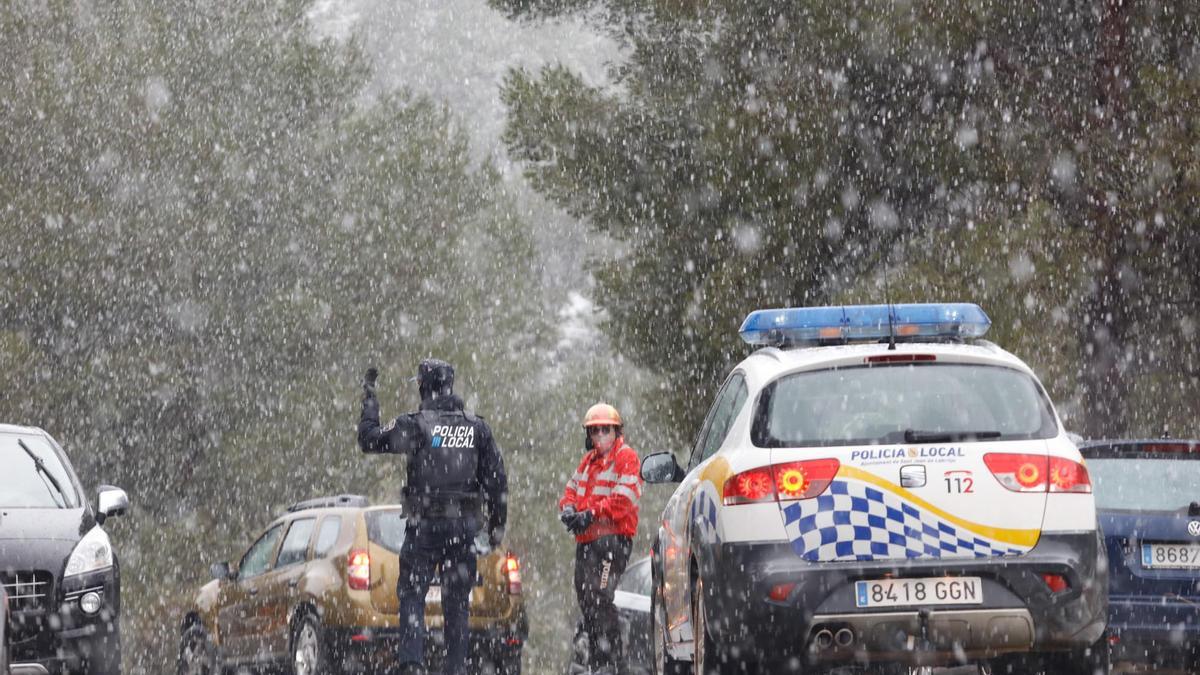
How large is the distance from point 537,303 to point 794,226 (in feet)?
97.5

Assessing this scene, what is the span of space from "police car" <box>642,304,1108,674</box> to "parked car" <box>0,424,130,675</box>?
4.79 meters

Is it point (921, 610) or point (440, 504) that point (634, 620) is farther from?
point (921, 610)

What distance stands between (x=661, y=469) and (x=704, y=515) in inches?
63.1

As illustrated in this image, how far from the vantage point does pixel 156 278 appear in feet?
110

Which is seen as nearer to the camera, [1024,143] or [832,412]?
[832,412]

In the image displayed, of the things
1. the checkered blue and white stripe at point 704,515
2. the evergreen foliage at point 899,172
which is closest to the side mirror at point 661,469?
the checkered blue and white stripe at point 704,515

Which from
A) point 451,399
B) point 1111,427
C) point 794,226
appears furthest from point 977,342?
point 794,226

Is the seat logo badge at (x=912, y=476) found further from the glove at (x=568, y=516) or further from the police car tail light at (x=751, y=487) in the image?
the glove at (x=568, y=516)

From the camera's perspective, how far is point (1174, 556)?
10.3 m

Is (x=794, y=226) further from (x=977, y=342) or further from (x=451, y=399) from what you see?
(x=977, y=342)

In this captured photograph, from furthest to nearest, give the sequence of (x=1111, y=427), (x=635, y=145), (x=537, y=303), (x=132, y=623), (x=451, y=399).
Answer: (x=537, y=303) < (x=132, y=623) < (x=635, y=145) < (x=1111, y=427) < (x=451, y=399)

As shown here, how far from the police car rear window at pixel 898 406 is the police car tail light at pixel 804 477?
0.12 meters

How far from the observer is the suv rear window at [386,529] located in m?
14.2

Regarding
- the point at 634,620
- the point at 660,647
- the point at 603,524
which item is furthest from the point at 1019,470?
the point at 634,620
